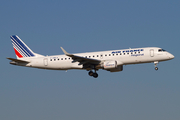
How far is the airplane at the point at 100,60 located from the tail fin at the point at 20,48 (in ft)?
7.63

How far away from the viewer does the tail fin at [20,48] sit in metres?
57.8

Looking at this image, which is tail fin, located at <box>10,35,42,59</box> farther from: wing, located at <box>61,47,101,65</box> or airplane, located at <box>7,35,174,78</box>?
wing, located at <box>61,47,101,65</box>

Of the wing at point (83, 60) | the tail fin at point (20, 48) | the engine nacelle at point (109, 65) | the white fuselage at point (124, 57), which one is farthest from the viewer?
the tail fin at point (20, 48)

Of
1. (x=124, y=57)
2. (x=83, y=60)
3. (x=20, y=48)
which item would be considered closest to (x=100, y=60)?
(x=83, y=60)

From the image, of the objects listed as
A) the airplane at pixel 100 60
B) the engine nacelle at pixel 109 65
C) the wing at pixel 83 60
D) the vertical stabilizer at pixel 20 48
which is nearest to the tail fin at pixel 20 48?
the vertical stabilizer at pixel 20 48

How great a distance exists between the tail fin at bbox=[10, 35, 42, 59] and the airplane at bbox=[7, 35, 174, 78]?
2.33m

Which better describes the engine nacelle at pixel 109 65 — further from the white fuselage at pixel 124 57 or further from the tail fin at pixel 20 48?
the tail fin at pixel 20 48

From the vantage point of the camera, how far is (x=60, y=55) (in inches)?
2151

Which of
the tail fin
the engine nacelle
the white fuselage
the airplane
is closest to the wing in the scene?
the airplane

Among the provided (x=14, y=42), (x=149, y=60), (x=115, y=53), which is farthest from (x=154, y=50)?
(x=14, y=42)

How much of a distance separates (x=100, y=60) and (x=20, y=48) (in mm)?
16119

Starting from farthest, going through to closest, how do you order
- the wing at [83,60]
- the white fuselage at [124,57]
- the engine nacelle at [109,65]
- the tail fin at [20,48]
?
1. the tail fin at [20,48]
2. the white fuselage at [124,57]
3. the engine nacelle at [109,65]
4. the wing at [83,60]

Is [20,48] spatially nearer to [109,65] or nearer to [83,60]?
[83,60]

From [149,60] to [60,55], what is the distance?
14848 millimetres
